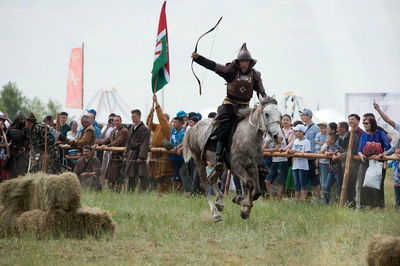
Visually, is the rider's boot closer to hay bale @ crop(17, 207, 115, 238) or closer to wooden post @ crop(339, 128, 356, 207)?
wooden post @ crop(339, 128, 356, 207)

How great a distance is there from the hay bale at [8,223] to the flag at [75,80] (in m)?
15.3

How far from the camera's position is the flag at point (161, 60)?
1761 centimetres

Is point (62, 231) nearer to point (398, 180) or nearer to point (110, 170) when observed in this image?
point (398, 180)

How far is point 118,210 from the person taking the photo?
14.0m

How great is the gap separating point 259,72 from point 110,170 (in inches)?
290

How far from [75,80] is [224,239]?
17322mm

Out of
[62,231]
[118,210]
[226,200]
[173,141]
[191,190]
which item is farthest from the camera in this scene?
[173,141]

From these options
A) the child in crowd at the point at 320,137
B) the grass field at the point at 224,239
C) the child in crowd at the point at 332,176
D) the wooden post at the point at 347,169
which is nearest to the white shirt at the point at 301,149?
the child in crowd at the point at 320,137

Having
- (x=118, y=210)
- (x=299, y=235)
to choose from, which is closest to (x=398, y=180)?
(x=299, y=235)

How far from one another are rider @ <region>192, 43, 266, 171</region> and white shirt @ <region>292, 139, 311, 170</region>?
267 centimetres

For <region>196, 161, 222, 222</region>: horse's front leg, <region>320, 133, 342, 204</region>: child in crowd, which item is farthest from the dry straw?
<region>320, 133, 342, 204</region>: child in crowd

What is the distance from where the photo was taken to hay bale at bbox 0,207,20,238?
11.0m

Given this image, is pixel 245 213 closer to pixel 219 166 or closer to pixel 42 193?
pixel 219 166

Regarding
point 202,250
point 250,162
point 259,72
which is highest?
point 259,72
